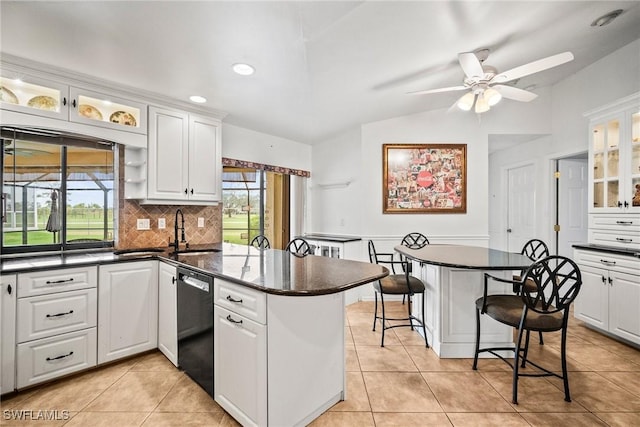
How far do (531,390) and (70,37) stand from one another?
157 inches

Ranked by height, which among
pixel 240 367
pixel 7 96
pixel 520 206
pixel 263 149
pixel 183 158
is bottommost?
pixel 240 367

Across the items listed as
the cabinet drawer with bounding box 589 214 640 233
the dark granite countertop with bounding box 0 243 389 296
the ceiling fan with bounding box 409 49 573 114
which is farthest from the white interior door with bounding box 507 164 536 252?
the dark granite countertop with bounding box 0 243 389 296

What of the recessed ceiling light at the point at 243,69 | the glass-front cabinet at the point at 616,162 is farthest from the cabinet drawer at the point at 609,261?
the recessed ceiling light at the point at 243,69

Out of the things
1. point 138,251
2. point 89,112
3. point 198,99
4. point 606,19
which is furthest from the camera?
point 198,99

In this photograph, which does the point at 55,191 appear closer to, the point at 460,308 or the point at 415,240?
the point at 460,308

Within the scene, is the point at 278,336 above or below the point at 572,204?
below

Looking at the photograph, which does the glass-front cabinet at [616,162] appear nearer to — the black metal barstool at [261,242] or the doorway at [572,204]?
the doorway at [572,204]

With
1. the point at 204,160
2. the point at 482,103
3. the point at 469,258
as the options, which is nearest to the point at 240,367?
the point at 469,258

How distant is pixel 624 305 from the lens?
2.69m

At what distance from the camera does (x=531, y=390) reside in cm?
209

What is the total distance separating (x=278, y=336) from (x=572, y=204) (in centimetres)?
450

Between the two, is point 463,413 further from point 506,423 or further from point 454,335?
point 454,335

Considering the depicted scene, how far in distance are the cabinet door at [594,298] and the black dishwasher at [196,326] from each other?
11.8 ft

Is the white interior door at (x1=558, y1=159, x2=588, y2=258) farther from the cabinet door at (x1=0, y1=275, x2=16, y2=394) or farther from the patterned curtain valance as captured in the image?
the cabinet door at (x1=0, y1=275, x2=16, y2=394)
